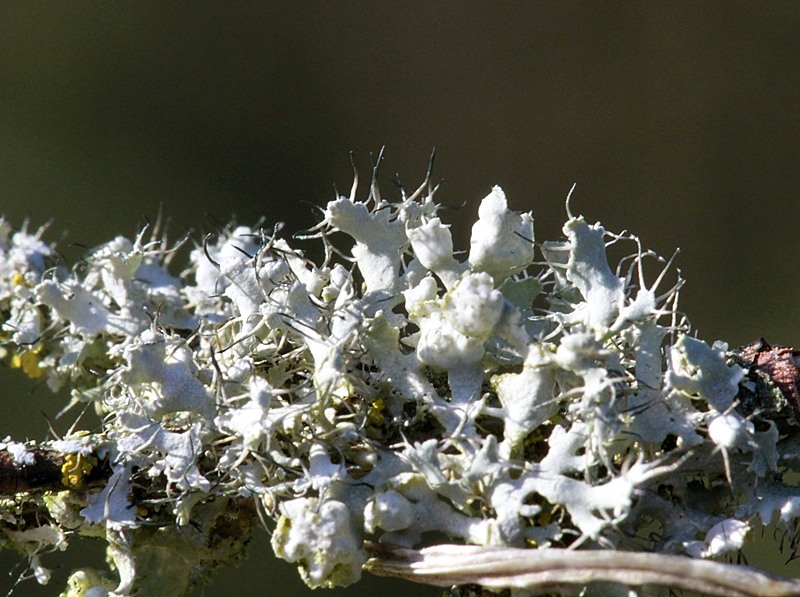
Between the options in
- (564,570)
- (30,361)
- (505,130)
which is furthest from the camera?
(505,130)

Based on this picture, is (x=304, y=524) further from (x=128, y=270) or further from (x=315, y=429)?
(x=128, y=270)

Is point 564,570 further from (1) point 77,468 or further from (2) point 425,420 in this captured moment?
(1) point 77,468

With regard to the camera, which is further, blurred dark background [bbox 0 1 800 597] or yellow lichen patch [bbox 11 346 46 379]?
blurred dark background [bbox 0 1 800 597]

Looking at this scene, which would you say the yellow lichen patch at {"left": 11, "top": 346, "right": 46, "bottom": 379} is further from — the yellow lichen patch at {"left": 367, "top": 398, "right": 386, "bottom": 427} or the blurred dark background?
the blurred dark background

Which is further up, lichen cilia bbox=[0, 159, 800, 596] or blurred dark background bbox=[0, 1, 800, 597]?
blurred dark background bbox=[0, 1, 800, 597]

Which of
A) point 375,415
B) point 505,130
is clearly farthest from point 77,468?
point 505,130

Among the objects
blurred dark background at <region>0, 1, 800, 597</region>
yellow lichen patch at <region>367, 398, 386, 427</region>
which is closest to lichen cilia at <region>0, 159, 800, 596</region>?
yellow lichen patch at <region>367, 398, 386, 427</region>

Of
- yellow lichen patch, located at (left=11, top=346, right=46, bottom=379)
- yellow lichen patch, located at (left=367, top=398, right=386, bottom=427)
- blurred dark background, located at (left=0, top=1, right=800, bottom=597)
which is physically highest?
blurred dark background, located at (left=0, top=1, right=800, bottom=597)

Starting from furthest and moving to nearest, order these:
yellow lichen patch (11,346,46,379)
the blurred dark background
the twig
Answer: the blurred dark background
yellow lichen patch (11,346,46,379)
the twig
